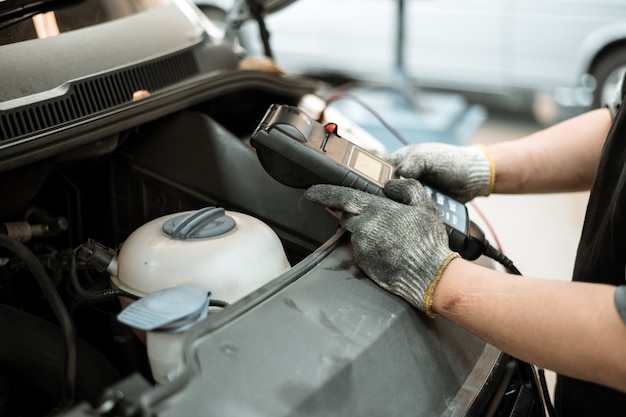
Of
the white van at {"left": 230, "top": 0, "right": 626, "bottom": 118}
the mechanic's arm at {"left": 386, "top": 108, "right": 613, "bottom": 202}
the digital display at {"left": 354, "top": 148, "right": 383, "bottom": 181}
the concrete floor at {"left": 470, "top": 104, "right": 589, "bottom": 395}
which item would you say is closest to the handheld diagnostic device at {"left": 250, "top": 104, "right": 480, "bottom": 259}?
the digital display at {"left": 354, "top": 148, "right": 383, "bottom": 181}

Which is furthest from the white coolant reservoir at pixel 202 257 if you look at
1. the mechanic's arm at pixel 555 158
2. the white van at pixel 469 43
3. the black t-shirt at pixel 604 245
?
the white van at pixel 469 43

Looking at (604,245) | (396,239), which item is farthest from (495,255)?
(396,239)

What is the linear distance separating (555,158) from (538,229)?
63.0 inches

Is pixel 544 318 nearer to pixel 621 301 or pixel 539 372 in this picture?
pixel 621 301

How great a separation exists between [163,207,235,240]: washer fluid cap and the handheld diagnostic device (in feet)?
0.35

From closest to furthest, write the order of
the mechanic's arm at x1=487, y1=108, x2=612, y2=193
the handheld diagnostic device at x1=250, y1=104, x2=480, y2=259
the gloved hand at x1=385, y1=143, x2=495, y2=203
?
the handheld diagnostic device at x1=250, y1=104, x2=480, y2=259
the gloved hand at x1=385, y1=143, x2=495, y2=203
the mechanic's arm at x1=487, y1=108, x2=612, y2=193

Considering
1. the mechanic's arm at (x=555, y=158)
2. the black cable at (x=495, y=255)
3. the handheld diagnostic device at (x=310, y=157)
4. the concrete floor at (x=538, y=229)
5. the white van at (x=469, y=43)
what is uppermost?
the handheld diagnostic device at (x=310, y=157)

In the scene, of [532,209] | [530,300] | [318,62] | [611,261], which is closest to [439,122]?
[532,209]

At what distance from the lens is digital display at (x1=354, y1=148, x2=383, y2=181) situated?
0.90 m

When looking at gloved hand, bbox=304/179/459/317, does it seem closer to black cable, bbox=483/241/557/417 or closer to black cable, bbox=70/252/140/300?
black cable, bbox=483/241/557/417

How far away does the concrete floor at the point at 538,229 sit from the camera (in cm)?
241

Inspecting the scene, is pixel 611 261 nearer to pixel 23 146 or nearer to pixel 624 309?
pixel 624 309

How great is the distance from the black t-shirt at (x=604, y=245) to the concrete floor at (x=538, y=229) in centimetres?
122

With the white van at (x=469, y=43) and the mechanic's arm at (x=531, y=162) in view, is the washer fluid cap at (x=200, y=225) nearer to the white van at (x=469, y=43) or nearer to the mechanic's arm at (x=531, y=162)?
the mechanic's arm at (x=531, y=162)
